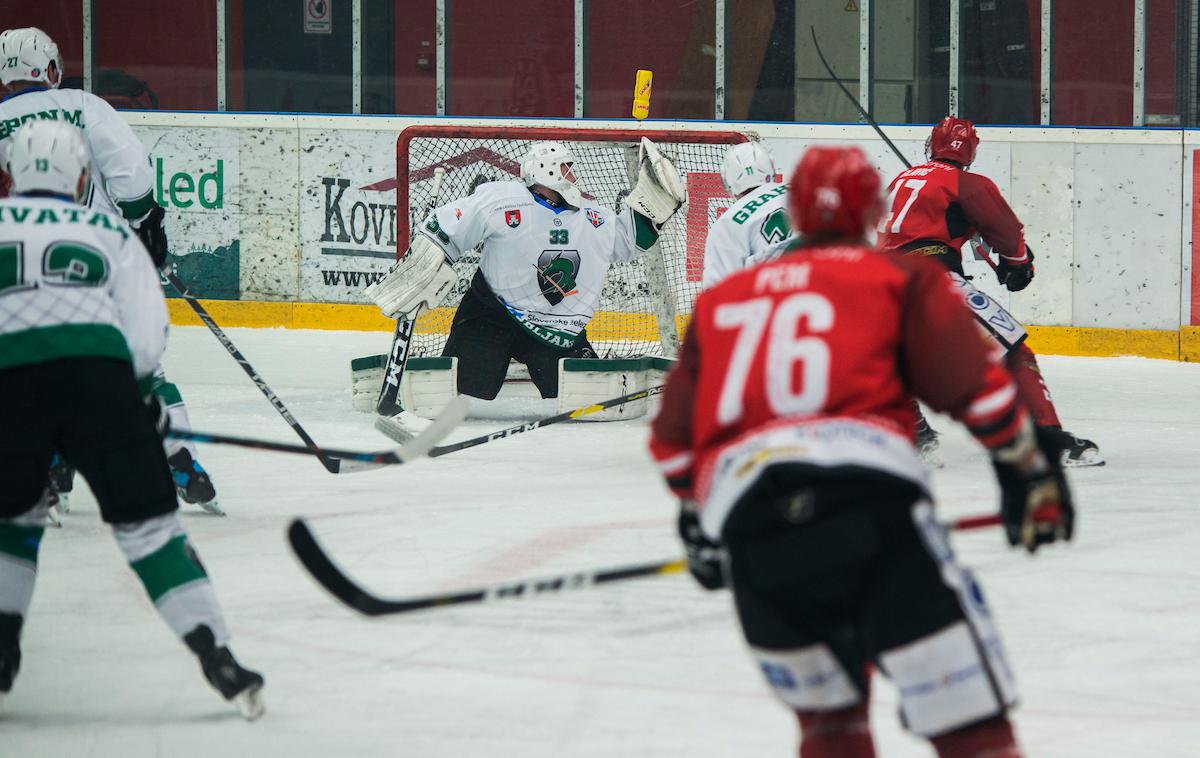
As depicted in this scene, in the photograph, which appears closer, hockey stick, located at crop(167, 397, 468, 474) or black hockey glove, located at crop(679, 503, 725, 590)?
black hockey glove, located at crop(679, 503, 725, 590)

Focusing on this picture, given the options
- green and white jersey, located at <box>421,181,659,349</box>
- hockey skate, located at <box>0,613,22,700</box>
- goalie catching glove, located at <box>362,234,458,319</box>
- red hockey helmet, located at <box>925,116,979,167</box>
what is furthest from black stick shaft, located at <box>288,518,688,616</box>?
green and white jersey, located at <box>421,181,659,349</box>

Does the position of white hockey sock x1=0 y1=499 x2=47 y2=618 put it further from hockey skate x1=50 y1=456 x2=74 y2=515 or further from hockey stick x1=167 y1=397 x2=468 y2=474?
hockey skate x1=50 y1=456 x2=74 y2=515

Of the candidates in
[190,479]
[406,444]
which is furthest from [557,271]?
[406,444]

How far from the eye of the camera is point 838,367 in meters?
1.88

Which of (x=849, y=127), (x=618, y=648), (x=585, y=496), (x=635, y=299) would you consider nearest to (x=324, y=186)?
(x=635, y=299)

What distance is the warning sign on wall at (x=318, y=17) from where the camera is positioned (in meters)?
9.60

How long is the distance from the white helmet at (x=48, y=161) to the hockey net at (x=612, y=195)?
4010 mm

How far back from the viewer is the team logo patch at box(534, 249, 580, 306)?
254 inches

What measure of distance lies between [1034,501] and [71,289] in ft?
5.34

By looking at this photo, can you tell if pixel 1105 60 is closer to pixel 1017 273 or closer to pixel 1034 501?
pixel 1017 273

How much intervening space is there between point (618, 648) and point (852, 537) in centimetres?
154

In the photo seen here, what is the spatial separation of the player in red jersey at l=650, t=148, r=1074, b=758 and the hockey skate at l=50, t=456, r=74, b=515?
304 centimetres

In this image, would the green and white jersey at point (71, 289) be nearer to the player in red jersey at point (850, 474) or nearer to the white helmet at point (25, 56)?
the player in red jersey at point (850, 474)

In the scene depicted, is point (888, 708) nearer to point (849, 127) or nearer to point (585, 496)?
point (585, 496)
